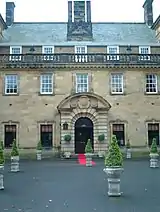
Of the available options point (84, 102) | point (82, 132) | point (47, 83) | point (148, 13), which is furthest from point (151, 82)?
point (148, 13)

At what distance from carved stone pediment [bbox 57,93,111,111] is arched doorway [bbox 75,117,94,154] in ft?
4.84

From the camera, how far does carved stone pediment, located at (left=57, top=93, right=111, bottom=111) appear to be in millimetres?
32562

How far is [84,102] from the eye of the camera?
107ft

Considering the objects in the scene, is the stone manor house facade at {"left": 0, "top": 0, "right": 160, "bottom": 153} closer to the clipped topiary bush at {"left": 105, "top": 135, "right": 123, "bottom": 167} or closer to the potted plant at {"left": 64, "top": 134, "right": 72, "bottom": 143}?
the potted plant at {"left": 64, "top": 134, "right": 72, "bottom": 143}

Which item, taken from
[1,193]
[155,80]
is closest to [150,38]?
[155,80]

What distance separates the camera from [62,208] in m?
9.24

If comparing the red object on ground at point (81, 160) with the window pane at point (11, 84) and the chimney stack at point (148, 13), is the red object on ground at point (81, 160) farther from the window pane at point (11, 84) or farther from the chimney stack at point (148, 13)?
the chimney stack at point (148, 13)

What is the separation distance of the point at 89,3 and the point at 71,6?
6.44 feet

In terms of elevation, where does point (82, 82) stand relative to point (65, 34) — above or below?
below

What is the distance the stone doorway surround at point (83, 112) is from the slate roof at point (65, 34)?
23.0ft

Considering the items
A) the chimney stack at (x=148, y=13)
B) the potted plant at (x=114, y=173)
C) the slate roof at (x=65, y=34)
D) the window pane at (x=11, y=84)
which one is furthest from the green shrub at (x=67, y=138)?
the potted plant at (x=114, y=173)

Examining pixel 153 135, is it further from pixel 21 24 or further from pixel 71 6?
pixel 21 24

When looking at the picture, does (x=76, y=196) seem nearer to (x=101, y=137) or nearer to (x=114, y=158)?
(x=114, y=158)

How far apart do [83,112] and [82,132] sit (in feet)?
6.92
